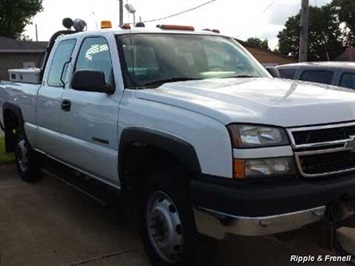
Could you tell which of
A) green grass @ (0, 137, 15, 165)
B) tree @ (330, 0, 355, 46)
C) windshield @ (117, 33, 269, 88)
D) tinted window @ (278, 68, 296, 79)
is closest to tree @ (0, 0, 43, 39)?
tree @ (330, 0, 355, 46)

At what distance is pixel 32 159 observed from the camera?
686cm

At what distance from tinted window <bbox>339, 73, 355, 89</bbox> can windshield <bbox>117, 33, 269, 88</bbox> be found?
338cm

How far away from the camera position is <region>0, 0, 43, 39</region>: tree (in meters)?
43.7

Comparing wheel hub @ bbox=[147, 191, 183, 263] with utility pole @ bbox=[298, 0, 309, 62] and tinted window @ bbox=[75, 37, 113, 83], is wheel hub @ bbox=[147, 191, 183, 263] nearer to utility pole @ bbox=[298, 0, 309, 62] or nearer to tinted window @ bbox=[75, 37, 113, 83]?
tinted window @ bbox=[75, 37, 113, 83]

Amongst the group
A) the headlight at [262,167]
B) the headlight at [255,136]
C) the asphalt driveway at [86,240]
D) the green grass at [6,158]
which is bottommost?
the green grass at [6,158]

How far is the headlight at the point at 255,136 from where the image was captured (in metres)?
3.22

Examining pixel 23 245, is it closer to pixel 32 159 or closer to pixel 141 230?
pixel 141 230

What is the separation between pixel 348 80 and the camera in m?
8.09

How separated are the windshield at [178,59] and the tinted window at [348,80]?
11.1 feet

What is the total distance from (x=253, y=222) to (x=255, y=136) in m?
0.53

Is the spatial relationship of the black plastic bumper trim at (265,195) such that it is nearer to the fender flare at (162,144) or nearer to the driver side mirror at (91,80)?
the fender flare at (162,144)

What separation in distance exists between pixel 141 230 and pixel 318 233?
4.62 ft

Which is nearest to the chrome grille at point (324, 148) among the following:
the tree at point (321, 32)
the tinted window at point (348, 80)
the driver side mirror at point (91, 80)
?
the driver side mirror at point (91, 80)

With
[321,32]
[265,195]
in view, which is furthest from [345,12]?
[265,195]
